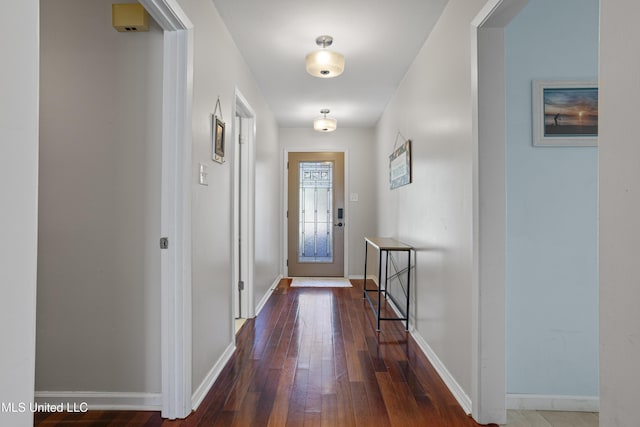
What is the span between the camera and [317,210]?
5832 millimetres

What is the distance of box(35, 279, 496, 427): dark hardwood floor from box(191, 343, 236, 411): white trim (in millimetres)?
34

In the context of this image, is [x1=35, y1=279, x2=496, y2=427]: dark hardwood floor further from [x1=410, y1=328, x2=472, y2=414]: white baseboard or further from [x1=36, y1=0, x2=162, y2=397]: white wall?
[x1=36, y1=0, x2=162, y2=397]: white wall

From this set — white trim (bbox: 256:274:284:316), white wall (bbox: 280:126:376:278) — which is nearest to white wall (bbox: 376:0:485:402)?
white trim (bbox: 256:274:284:316)

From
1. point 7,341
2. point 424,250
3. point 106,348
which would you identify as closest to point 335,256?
point 424,250

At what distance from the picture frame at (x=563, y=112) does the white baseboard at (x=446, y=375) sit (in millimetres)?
1428

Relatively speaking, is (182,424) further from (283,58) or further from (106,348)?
(283,58)

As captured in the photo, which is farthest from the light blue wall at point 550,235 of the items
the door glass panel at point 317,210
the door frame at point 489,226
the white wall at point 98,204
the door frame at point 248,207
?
the door glass panel at point 317,210

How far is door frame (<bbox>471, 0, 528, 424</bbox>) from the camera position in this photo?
1.80 m

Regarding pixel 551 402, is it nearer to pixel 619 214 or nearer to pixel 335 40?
pixel 619 214

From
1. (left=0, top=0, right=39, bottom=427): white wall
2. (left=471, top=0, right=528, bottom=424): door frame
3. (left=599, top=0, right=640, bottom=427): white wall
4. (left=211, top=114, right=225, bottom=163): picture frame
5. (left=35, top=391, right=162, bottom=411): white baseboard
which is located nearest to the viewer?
(left=0, top=0, right=39, bottom=427): white wall

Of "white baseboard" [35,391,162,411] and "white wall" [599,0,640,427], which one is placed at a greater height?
"white wall" [599,0,640,427]

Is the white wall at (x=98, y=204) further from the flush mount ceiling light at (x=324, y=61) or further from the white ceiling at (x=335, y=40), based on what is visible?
the flush mount ceiling light at (x=324, y=61)

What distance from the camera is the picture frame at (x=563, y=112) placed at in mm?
1944

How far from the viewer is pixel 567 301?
1952 millimetres
